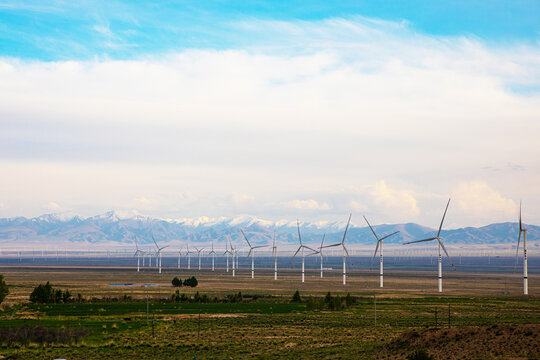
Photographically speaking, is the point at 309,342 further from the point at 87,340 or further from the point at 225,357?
the point at 87,340

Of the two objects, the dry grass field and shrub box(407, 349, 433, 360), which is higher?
shrub box(407, 349, 433, 360)

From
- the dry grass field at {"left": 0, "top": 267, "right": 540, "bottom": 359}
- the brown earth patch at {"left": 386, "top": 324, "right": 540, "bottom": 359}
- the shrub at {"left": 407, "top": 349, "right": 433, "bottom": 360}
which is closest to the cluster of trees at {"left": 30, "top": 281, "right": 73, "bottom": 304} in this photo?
the dry grass field at {"left": 0, "top": 267, "right": 540, "bottom": 359}

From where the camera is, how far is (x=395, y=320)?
8969cm

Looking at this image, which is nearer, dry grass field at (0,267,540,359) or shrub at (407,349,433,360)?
shrub at (407,349,433,360)

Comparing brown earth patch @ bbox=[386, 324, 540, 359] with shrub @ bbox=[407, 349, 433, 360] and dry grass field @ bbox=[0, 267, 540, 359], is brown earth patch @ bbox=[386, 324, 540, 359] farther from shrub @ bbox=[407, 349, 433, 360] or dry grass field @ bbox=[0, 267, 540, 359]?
shrub @ bbox=[407, 349, 433, 360]

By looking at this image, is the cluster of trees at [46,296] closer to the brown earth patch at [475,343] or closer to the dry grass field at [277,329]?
the dry grass field at [277,329]

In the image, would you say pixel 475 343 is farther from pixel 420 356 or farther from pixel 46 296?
pixel 46 296

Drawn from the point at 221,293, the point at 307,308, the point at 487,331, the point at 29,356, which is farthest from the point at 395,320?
the point at 221,293

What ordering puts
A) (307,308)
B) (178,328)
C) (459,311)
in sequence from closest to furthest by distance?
(178,328) < (459,311) < (307,308)

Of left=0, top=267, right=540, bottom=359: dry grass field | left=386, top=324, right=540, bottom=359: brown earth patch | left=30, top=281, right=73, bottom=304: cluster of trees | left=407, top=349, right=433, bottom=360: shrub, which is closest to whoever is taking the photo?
left=386, top=324, right=540, bottom=359: brown earth patch

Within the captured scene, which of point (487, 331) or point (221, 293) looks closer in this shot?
point (487, 331)

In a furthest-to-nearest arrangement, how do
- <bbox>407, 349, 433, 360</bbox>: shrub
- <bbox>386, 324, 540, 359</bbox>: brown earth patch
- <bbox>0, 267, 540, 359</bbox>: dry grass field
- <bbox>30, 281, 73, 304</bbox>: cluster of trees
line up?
<bbox>30, 281, 73, 304</bbox>: cluster of trees
<bbox>0, 267, 540, 359</bbox>: dry grass field
<bbox>407, 349, 433, 360</bbox>: shrub
<bbox>386, 324, 540, 359</bbox>: brown earth patch

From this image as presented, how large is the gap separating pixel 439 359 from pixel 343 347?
1257cm

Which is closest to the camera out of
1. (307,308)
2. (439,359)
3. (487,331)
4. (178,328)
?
(439,359)
